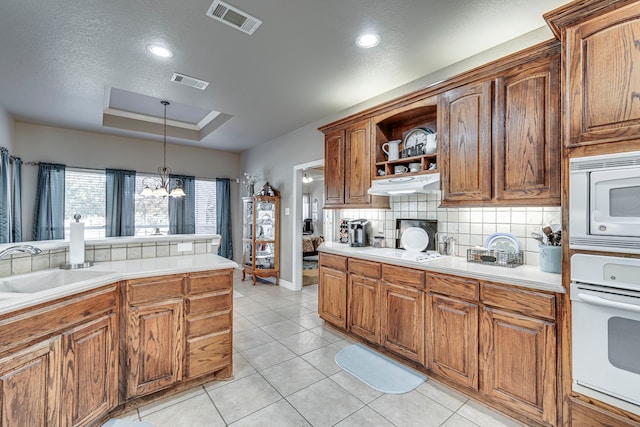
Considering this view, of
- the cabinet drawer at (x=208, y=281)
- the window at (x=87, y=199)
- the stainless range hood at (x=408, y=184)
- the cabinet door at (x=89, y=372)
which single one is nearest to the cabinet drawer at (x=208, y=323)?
the cabinet drawer at (x=208, y=281)

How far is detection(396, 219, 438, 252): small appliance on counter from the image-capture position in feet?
9.95

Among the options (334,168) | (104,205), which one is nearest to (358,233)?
(334,168)

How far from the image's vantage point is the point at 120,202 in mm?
5523

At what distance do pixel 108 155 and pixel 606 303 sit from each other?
7.01 m

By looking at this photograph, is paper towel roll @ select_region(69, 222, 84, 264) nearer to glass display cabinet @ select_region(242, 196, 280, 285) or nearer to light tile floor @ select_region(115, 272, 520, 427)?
light tile floor @ select_region(115, 272, 520, 427)

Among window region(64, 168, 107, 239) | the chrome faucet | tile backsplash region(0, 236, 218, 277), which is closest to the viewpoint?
A: the chrome faucet

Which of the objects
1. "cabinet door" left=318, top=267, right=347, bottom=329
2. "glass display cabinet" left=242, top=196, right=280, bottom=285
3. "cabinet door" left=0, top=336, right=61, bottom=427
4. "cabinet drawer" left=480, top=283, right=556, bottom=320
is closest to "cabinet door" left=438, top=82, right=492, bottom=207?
"cabinet drawer" left=480, top=283, right=556, bottom=320

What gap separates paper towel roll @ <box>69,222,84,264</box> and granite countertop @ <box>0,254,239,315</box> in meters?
0.11

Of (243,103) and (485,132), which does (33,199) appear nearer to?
(243,103)

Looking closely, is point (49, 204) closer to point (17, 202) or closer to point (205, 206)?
point (17, 202)

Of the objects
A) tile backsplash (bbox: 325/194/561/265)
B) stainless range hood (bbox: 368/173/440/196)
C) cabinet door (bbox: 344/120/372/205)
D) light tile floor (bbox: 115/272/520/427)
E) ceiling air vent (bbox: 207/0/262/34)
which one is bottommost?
light tile floor (bbox: 115/272/520/427)

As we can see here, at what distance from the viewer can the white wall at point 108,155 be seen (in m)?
4.77

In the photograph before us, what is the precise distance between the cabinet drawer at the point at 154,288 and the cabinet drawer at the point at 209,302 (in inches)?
4.9

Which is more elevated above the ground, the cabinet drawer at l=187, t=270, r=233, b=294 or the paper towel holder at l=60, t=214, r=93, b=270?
the paper towel holder at l=60, t=214, r=93, b=270
